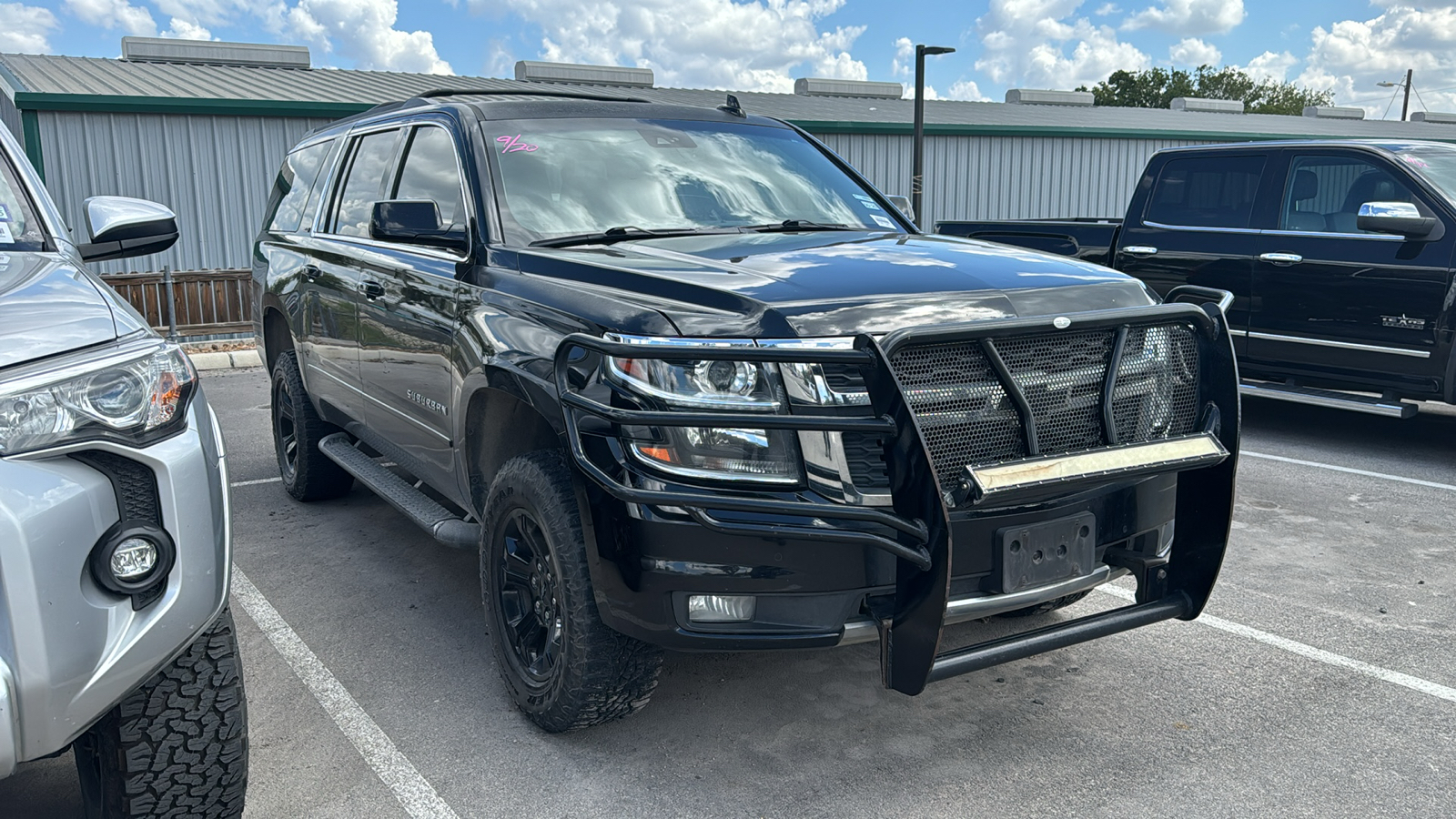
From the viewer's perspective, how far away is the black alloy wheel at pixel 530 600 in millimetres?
3252

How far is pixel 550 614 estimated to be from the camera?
10.8 ft

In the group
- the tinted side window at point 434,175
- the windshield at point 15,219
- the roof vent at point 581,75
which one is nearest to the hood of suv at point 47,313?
the windshield at point 15,219

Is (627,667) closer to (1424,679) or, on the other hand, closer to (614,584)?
(614,584)

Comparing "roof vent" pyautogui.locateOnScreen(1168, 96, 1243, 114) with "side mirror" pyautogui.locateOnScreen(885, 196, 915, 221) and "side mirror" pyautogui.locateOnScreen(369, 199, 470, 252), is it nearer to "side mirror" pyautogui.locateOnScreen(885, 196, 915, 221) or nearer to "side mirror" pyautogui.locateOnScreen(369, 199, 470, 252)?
"side mirror" pyautogui.locateOnScreen(885, 196, 915, 221)

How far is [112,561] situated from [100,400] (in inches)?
12.5

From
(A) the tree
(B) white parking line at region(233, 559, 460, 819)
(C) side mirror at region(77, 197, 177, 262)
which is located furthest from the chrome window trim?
(A) the tree

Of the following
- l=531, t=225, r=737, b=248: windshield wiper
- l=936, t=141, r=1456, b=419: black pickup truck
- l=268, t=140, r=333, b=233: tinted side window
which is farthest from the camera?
l=936, t=141, r=1456, b=419: black pickup truck

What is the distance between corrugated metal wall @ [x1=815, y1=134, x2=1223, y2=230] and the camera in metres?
21.1

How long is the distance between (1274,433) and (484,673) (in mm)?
6240

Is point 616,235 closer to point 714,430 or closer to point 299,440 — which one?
point 714,430

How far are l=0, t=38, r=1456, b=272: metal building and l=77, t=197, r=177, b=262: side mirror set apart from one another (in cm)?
1267

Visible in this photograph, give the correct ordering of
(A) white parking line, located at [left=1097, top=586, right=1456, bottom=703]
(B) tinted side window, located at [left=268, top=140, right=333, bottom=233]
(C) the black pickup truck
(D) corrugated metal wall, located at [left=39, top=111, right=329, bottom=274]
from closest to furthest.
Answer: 1. (A) white parking line, located at [left=1097, top=586, right=1456, bottom=703]
2. (B) tinted side window, located at [left=268, top=140, right=333, bottom=233]
3. (C) the black pickup truck
4. (D) corrugated metal wall, located at [left=39, top=111, right=329, bottom=274]

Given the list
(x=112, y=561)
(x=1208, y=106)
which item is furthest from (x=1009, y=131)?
(x=112, y=561)

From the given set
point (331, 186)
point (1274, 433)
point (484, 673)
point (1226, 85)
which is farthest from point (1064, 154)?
point (1226, 85)
